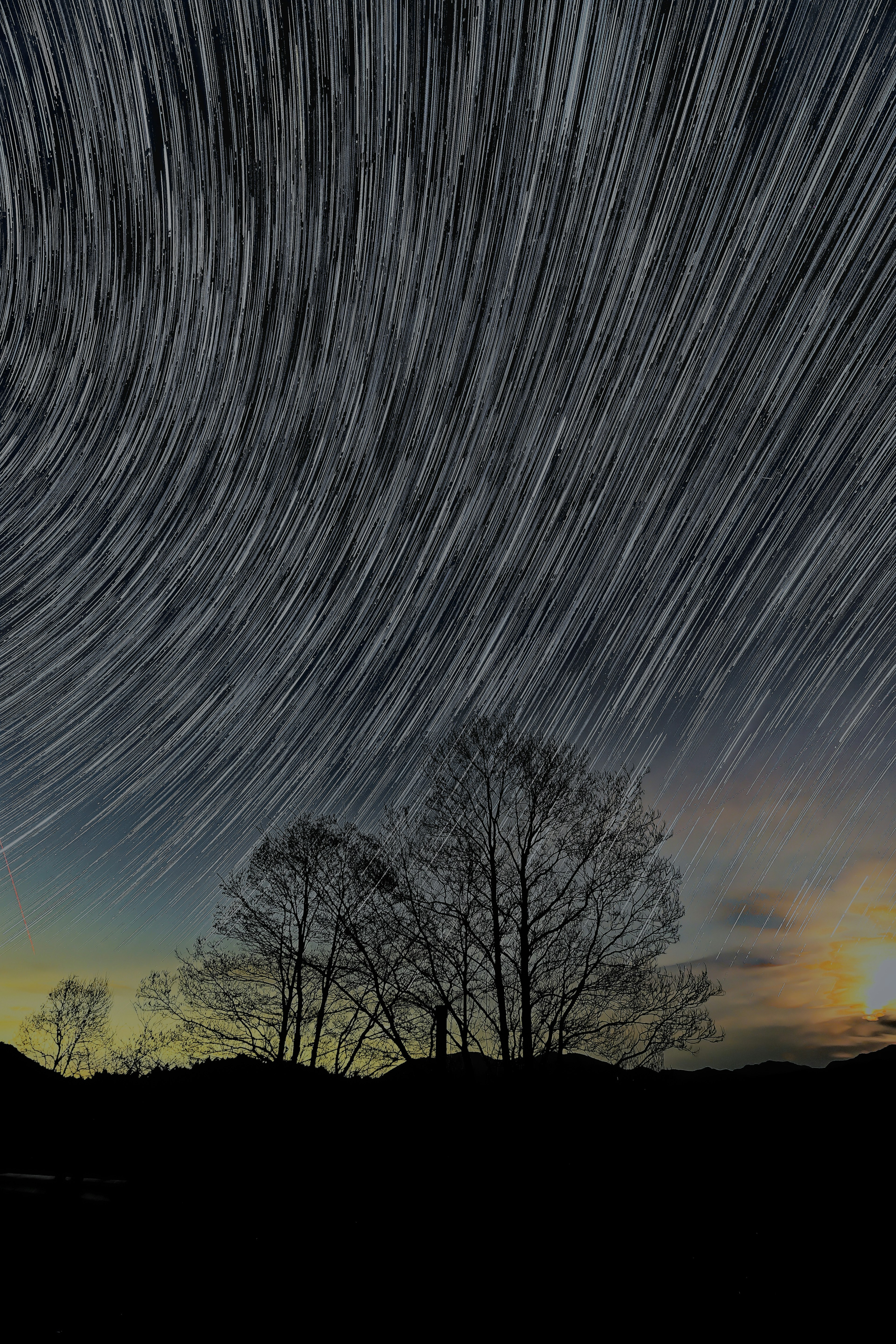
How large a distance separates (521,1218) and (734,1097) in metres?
4.41

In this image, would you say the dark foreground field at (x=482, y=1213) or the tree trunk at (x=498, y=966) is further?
the tree trunk at (x=498, y=966)

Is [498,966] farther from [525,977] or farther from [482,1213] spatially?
[482,1213]

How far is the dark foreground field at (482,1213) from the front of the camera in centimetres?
521

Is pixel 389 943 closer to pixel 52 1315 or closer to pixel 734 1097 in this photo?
pixel 734 1097

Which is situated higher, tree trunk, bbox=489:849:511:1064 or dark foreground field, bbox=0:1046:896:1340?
tree trunk, bbox=489:849:511:1064

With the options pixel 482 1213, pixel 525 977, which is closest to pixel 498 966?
pixel 525 977

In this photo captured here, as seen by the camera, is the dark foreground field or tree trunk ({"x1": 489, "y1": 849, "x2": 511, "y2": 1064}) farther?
tree trunk ({"x1": 489, "y1": 849, "x2": 511, "y2": 1064})

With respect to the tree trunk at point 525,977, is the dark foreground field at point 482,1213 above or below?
below

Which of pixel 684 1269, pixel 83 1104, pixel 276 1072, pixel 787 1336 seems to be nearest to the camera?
pixel 787 1336

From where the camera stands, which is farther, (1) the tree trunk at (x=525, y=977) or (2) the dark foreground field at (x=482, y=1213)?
(1) the tree trunk at (x=525, y=977)

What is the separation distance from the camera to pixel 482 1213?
7.20 metres

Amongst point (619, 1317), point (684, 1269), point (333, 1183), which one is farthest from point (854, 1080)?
point (333, 1183)

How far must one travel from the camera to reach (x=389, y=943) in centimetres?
1380

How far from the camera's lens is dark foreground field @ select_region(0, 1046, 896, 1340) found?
5215mm
